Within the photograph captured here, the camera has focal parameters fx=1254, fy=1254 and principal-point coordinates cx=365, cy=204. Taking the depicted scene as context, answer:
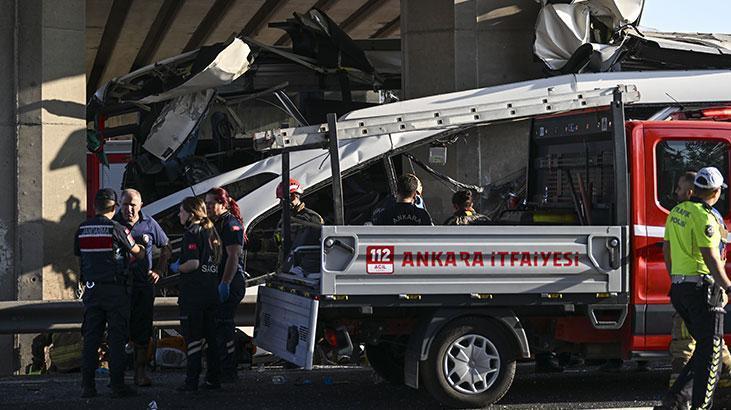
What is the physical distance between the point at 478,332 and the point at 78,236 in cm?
328

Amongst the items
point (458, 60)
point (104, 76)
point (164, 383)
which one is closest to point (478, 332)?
point (164, 383)

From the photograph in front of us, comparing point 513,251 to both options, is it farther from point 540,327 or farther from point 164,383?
point 164,383

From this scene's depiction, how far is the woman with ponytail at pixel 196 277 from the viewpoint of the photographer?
993 centimetres

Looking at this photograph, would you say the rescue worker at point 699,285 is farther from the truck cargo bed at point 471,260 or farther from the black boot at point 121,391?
the black boot at point 121,391

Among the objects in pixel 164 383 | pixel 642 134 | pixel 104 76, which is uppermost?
pixel 104 76

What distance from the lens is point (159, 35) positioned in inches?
1128

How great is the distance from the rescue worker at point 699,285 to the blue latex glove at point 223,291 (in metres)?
3.65

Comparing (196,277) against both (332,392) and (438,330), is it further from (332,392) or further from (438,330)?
(438,330)

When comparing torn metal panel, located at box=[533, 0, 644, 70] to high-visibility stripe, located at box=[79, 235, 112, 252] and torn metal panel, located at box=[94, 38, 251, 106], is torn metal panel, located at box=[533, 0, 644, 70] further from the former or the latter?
high-visibility stripe, located at box=[79, 235, 112, 252]

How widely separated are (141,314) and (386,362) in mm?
2094

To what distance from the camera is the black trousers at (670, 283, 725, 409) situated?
7.98m

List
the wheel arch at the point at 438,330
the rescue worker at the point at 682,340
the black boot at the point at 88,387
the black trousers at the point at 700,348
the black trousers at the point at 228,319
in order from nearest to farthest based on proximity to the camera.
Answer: the black trousers at the point at 700,348 → the rescue worker at the point at 682,340 → the wheel arch at the point at 438,330 → the black boot at the point at 88,387 → the black trousers at the point at 228,319

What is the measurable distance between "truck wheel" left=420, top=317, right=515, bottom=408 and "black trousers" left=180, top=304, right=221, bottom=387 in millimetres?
1982

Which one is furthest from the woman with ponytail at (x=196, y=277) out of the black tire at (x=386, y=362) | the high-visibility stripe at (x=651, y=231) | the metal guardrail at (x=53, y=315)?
the high-visibility stripe at (x=651, y=231)
